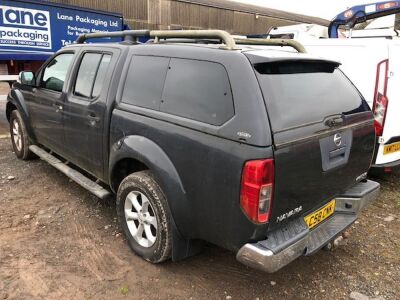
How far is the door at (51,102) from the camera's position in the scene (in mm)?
4434

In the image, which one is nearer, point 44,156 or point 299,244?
point 299,244

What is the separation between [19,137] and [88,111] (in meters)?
2.58

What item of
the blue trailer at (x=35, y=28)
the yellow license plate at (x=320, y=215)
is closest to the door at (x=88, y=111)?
the yellow license plate at (x=320, y=215)

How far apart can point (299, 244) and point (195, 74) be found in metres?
1.41

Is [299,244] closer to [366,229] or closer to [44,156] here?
[366,229]

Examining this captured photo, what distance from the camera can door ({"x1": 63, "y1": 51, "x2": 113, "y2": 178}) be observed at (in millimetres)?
3699

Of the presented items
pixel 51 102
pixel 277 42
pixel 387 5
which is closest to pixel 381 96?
pixel 277 42

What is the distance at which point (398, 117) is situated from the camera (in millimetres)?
4766

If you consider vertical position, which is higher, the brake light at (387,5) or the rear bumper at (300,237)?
the brake light at (387,5)

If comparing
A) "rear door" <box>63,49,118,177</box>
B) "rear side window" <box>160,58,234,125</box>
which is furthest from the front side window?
"rear side window" <box>160,58,234,125</box>

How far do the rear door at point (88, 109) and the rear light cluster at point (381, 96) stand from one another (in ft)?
9.98

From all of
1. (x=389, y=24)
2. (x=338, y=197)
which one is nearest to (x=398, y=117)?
(x=338, y=197)

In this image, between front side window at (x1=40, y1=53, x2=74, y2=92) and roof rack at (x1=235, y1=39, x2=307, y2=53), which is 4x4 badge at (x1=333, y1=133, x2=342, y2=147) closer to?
roof rack at (x1=235, y1=39, x2=307, y2=53)

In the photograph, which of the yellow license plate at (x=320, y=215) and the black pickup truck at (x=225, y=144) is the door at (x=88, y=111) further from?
the yellow license plate at (x=320, y=215)
